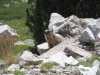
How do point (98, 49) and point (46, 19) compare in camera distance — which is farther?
point (46, 19)

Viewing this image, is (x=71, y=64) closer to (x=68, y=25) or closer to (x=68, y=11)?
(x=68, y=25)

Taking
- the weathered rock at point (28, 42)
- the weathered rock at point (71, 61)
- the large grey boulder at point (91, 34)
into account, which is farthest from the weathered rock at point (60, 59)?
the weathered rock at point (28, 42)

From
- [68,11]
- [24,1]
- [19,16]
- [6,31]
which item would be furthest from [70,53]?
[24,1]

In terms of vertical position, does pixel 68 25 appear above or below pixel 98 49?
above

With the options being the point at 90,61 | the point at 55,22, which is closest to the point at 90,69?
the point at 90,61

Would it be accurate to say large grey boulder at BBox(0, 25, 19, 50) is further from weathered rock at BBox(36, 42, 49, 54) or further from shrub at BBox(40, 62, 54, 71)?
shrub at BBox(40, 62, 54, 71)

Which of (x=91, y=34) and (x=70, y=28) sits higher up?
(x=70, y=28)

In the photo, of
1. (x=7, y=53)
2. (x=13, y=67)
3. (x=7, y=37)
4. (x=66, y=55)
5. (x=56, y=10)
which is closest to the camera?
(x=13, y=67)

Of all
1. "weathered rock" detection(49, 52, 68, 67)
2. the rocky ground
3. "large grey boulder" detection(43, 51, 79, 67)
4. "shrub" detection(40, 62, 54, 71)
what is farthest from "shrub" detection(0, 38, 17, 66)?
"shrub" detection(40, 62, 54, 71)

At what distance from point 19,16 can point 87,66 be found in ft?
152

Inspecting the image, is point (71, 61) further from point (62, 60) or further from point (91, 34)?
point (91, 34)

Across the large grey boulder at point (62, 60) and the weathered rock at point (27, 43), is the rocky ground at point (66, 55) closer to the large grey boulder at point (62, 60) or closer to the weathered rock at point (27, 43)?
the large grey boulder at point (62, 60)

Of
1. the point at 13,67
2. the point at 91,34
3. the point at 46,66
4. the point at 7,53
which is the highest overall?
the point at 91,34

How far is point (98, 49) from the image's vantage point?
1469cm
